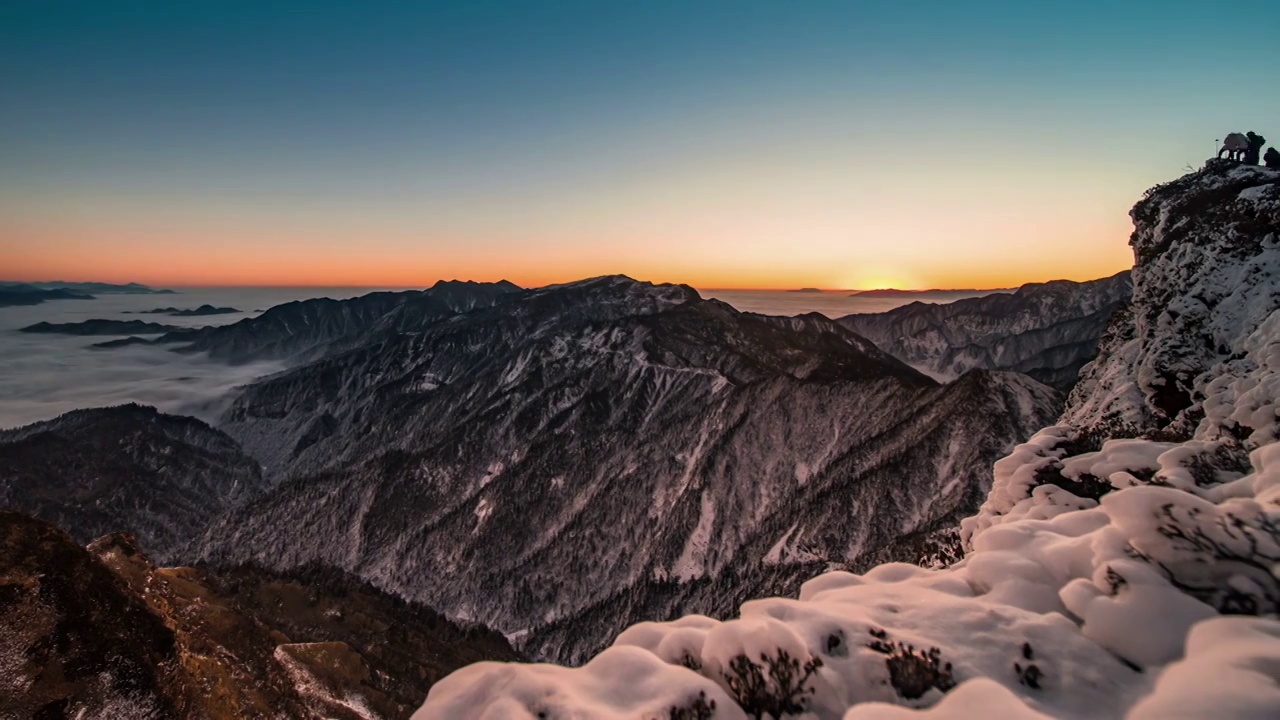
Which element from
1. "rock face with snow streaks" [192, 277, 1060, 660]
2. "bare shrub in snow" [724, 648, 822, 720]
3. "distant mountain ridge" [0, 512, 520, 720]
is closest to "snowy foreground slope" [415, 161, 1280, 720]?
"bare shrub in snow" [724, 648, 822, 720]

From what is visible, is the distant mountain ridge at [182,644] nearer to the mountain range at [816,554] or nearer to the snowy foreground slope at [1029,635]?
the mountain range at [816,554]

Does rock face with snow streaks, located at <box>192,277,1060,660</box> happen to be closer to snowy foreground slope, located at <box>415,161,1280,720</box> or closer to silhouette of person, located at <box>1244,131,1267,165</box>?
silhouette of person, located at <box>1244,131,1267,165</box>

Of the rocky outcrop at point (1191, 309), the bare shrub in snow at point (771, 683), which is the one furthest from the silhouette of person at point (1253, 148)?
the bare shrub in snow at point (771, 683)

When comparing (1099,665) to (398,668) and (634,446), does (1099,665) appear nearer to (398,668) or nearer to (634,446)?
(398,668)

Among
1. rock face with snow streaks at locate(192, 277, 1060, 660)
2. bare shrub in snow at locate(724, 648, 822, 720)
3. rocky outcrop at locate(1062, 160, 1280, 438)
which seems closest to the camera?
bare shrub in snow at locate(724, 648, 822, 720)

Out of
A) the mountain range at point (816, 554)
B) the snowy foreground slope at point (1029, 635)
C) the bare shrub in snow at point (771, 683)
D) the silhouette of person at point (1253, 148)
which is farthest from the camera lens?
the silhouette of person at point (1253, 148)

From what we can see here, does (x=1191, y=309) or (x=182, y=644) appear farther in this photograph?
(x=182, y=644)

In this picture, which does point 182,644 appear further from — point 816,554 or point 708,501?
point 708,501

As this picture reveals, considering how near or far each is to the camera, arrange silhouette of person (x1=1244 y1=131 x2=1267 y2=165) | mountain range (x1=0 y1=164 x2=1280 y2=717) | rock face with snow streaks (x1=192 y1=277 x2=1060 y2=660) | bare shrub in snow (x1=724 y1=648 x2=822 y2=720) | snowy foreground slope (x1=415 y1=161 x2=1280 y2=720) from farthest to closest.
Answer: rock face with snow streaks (x1=192 y1=277 x2=1060 y2=660)
silhouette of person (x1=1244 y1=131 x2=1267 y2=165)
mountain range (x1=0 y1=164 x2=1280 y2=717)
bare shrub in snow (x1=724 y1=648 x2=822 y2=720)
snowy foreground slope (x1=415 y1=161 x2=1280 y2=720)

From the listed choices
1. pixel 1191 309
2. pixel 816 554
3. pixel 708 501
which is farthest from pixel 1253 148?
pixel 708 501
